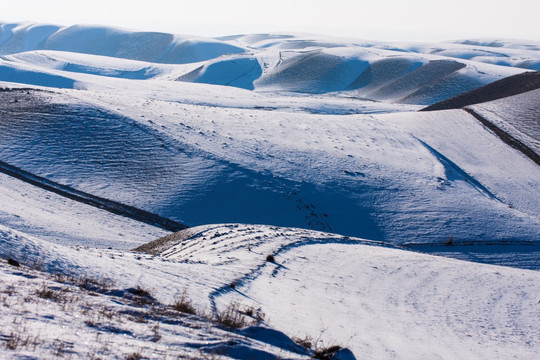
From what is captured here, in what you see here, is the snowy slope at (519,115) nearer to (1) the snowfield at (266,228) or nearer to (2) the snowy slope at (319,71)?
(1) the snowfield at (266,228)

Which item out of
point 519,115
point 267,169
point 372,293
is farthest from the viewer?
point 519,115

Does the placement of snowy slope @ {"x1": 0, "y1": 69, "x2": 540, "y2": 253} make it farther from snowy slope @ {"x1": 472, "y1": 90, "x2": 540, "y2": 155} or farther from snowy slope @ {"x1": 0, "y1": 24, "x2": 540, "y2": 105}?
snowy slope @ {"x1": 0, "y1": 24, "x2": 540, "y2": 105}

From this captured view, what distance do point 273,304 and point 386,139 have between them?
27958 millimetres

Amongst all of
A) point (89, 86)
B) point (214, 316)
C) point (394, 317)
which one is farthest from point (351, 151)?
point (89, 86)

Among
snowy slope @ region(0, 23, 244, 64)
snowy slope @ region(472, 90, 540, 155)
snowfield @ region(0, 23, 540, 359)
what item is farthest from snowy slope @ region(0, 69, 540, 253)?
snowy slope @ region(0, 23, 244, 64)

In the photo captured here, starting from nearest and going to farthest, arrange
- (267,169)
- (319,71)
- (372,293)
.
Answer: (372,293), (267,169), (319,71)

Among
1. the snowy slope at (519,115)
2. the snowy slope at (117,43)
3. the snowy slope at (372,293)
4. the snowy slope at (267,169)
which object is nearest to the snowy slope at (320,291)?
the snowy slope at (372,293)

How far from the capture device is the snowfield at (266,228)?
7.84m

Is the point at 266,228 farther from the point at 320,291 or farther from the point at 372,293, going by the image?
the point at 320,291

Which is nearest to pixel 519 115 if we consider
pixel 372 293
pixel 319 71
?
pixel 372 293

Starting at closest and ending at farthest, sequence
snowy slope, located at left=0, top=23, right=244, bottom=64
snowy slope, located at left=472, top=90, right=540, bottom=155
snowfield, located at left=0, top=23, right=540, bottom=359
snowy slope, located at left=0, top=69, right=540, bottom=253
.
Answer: snowfield, located at left=0, top=23, right=540, bottom=359, snowy slope, located at left=0, top=69, right=540, bottom=253, snowy slope, located at left=472, top=90, right=540, bottom=155, snowy slope, located at left=0, top=23, right=244, bottom=64

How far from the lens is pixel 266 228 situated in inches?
834

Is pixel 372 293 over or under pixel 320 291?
under

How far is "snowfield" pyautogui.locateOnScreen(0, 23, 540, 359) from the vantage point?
7.84m
